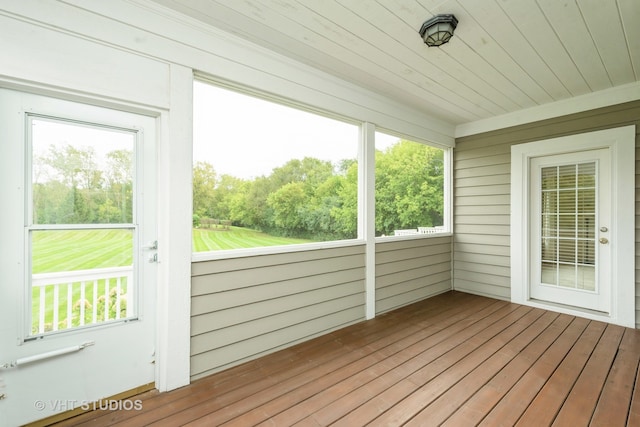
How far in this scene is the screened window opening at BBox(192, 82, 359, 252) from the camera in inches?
86.0

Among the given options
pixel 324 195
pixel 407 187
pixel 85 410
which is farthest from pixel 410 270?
pixel 85 410

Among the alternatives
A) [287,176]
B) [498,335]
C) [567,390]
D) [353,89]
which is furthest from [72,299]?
[498,335]

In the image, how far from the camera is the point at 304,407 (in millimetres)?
1769

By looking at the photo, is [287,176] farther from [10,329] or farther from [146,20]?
[10,329]

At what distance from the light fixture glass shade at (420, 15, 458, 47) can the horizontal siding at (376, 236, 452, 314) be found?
2.08 metres

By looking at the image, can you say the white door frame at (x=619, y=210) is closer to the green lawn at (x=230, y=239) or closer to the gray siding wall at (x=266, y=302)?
the gray siding wall at (x=266, y=302)

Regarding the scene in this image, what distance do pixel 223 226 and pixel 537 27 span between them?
2.76m

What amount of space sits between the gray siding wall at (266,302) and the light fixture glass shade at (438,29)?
6.43 ft

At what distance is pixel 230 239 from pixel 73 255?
95 cm

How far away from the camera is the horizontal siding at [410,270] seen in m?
3.42

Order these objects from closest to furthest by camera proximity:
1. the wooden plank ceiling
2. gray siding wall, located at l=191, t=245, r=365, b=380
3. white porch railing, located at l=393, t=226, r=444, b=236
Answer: the wooden plank ceiling
gray siding wall, located at l=191, t=245, r=365, b=380
white porch railing, located at l=393, t=226, r=444, b=236

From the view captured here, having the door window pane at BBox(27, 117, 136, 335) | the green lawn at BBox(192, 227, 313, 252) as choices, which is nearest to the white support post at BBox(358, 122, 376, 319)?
the green lawn at BBox(192, 227, 313, 252)

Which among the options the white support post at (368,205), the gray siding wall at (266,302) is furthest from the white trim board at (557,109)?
the gray siding wall at (266,302)

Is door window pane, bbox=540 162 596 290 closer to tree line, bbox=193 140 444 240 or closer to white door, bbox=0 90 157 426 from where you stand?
tree line, bbox=193 140 444 240
